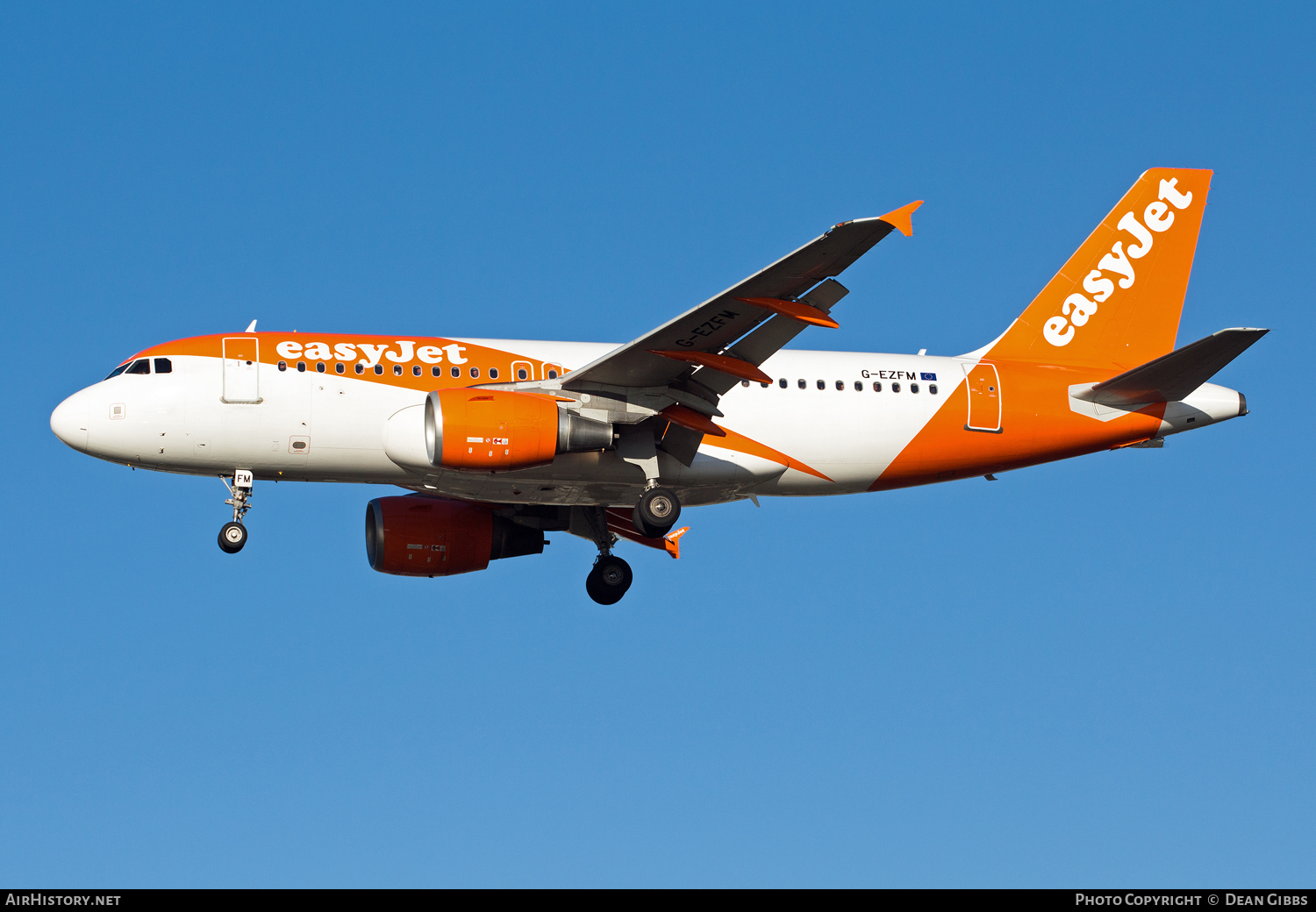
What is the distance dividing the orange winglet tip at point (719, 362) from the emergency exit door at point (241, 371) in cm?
771

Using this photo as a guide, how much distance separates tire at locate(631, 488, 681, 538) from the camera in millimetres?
31672

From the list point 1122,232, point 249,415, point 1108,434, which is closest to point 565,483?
point 249,415

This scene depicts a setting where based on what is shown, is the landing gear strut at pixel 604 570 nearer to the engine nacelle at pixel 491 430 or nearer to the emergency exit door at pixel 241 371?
the engine nacelle at pixel 491 430

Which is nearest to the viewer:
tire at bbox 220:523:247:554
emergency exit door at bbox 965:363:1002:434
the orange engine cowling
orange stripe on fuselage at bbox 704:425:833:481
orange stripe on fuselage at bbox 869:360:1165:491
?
tire at bbox 220:523:247:554

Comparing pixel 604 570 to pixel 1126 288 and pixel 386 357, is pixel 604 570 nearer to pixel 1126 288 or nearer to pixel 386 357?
pixel 386 357

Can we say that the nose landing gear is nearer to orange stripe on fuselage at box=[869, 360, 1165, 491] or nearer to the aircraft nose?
orange stripe on fuselage at box=[869, 360, 1165, 491]

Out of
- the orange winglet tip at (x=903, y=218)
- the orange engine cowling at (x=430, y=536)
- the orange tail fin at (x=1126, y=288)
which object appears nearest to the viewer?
the orange winglet tip at (x=903, y=218)

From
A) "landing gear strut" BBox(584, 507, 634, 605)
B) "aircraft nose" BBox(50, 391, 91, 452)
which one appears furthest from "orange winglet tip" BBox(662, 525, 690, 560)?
"aircraft nose" BBox(50, 391, 91, 452)

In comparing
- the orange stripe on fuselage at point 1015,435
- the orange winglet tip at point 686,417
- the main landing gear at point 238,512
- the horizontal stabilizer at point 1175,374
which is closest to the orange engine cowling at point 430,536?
the main landing gear at point 238,512

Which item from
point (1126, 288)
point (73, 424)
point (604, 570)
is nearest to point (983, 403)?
point (1126, 288)

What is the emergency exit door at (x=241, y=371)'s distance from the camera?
30.8 meters

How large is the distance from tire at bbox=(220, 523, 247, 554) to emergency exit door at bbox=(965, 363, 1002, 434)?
14755 millimetres

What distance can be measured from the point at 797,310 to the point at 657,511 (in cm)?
597

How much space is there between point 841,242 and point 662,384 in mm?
5946
